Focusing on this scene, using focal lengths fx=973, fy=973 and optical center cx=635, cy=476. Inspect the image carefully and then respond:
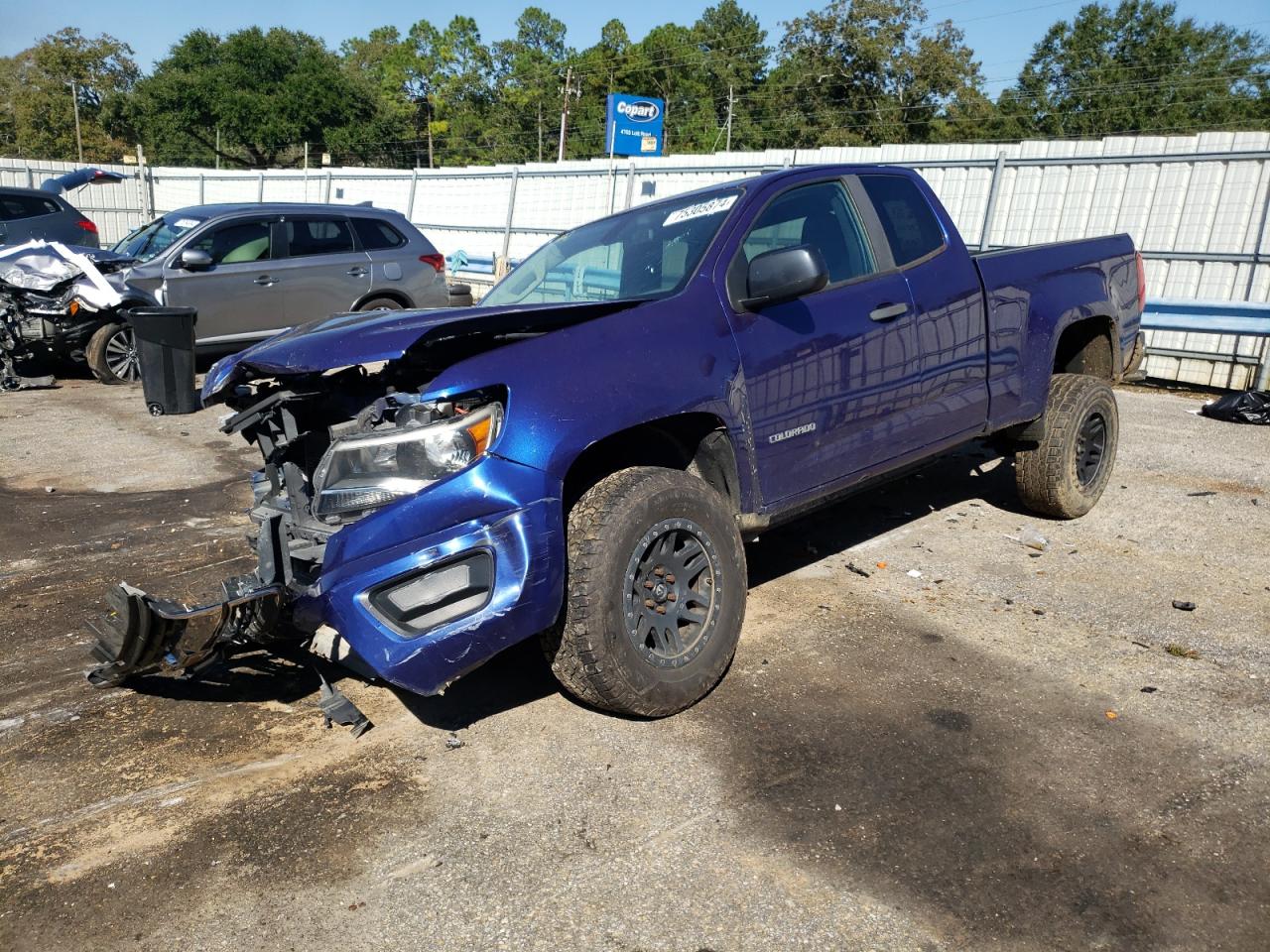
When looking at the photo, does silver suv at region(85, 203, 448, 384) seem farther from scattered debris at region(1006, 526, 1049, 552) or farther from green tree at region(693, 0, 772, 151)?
green tree at region(693, 0, 772, 151)

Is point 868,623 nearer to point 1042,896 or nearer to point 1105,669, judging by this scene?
point 1105,669

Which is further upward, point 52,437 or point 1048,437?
point 1048,437

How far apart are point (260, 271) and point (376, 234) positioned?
144cm

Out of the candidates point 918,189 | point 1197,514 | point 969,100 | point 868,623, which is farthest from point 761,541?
point 969,100

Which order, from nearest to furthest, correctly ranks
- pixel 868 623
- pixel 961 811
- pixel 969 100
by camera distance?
1. pixel 961 811
2. pixel 868 623
3. pixel 969 100

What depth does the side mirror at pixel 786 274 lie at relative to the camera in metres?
3.59

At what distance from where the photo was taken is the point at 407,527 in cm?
296

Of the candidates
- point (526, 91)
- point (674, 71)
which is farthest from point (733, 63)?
point (526, 91)

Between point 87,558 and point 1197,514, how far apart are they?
6.37m

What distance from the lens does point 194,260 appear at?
9805 millimetres

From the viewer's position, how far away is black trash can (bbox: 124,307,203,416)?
311 inches

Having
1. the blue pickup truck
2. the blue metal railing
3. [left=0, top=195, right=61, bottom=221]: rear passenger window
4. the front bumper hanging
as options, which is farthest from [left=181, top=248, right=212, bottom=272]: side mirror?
the blue metal railing

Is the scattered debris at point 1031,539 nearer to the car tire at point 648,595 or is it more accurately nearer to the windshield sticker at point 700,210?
the car tire at point 648,595

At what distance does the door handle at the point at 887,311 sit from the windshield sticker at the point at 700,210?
2.50ft
